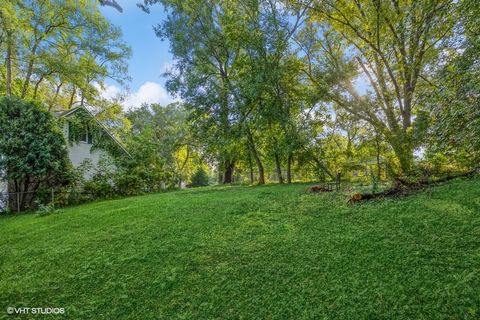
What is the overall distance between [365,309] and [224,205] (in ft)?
14.5

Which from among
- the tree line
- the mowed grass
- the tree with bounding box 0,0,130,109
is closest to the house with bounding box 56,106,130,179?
the tree line

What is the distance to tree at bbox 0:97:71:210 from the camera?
32.4 ft

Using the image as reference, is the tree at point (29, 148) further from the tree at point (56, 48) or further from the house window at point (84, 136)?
the tree at point (56, 48)

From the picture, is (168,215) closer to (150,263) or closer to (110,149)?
(150,263)

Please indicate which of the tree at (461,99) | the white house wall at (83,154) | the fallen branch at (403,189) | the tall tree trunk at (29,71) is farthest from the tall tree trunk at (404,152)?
the tall tree trunk at (29,71)

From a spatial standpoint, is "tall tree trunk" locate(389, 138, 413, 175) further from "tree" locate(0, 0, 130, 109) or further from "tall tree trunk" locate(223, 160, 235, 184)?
"tree" locate(0, 0, 130, 109)

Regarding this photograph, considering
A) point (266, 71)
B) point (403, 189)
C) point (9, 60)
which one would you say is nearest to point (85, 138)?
point (9, 60)

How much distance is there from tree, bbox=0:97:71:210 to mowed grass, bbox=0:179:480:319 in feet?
21.2

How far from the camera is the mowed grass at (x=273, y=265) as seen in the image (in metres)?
2.31

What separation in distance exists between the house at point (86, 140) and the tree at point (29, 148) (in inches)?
39.8

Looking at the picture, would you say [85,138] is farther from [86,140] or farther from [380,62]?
[380,62]

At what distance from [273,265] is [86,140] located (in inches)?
576

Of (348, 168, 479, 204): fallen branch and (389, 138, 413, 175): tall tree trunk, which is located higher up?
(389, 138, 413, 175): tall tree trunk

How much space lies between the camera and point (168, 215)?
580cm
